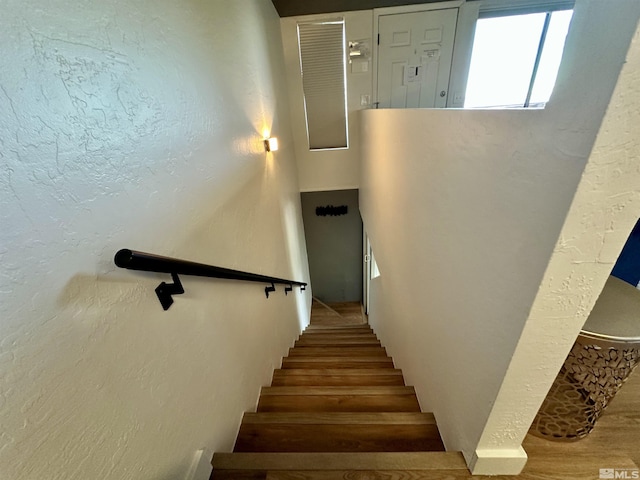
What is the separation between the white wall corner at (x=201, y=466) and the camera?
0.91m

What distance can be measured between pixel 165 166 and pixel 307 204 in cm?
439

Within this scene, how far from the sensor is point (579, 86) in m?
0.49

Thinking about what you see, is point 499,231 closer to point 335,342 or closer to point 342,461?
point 342,461

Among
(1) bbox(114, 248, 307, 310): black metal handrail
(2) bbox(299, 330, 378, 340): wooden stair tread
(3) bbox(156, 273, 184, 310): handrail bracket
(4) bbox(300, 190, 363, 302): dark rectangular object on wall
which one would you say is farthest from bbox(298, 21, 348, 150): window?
(3) bbox(156, 273, 184, 310): handrail bracket

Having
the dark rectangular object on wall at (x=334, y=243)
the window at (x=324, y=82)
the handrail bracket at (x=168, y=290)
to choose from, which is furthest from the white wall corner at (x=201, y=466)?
the dark rectangular object on wall at (x=334, y=243)

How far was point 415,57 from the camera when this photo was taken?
120 inches

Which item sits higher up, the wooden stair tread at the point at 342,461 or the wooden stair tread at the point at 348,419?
the wooden stair tread at the point at 342,461

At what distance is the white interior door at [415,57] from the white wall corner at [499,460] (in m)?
3.46

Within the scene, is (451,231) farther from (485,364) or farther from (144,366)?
(144,366)

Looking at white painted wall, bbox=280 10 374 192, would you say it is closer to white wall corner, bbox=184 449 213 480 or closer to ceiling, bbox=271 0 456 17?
ceiling, bbox=271 0 456 17

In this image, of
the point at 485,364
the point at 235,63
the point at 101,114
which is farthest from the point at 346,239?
the point at 101,114

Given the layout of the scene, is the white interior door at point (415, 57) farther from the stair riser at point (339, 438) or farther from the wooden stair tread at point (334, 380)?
the stair riser at point (339, 438)

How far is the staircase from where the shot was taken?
39.6 inches

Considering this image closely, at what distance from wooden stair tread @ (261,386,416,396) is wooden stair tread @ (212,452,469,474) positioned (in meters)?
0.60
